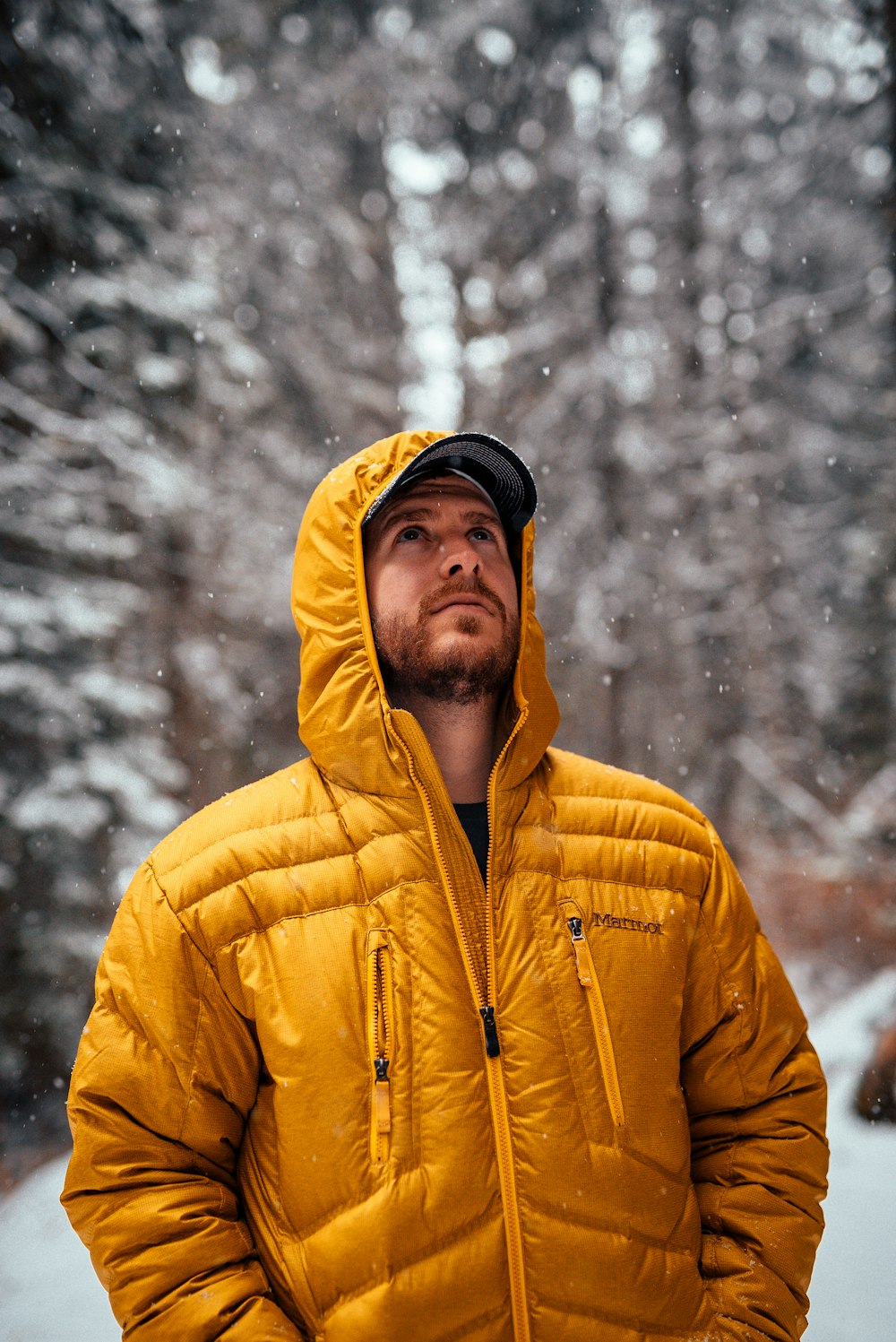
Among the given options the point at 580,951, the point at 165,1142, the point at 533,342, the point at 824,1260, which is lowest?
the point at 824,1260

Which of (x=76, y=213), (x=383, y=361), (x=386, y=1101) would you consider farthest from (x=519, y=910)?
(x=383, y=361)

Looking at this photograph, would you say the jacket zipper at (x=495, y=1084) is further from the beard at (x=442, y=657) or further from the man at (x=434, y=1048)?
the beard at (x=442, y=657)

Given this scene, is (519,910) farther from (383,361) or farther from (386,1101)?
(383,361)

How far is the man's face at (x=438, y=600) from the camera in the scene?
1.80 meters

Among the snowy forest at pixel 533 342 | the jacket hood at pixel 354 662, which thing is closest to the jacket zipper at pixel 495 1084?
the jacket hood at pixel 354 662

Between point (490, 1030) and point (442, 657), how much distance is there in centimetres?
76

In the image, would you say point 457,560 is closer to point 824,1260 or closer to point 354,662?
point 354,662

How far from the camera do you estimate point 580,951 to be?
5.18ft

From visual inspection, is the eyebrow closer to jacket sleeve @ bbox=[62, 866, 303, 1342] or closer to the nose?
the nose

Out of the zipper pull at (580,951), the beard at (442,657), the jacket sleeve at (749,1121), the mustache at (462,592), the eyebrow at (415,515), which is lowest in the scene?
the jacket sleeve at (749,1121)

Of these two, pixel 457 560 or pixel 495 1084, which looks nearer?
pixel 495 1084

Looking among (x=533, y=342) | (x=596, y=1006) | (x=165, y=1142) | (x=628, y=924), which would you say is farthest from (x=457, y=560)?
(x=533, y=342)

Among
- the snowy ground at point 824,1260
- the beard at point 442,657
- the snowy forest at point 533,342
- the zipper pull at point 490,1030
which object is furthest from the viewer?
the snowy forest at point 533,342

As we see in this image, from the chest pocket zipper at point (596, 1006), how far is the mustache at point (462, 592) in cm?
70
